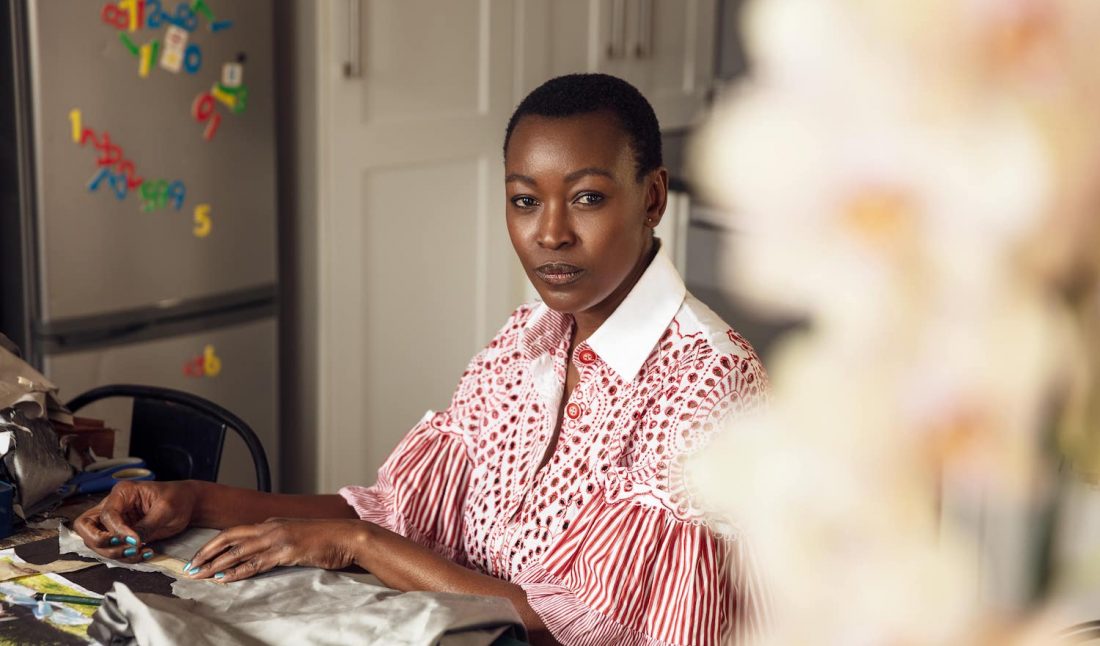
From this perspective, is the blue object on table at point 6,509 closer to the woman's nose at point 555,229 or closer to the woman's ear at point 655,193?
the woman's nose at point 555,229

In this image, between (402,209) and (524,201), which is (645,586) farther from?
(402,209)

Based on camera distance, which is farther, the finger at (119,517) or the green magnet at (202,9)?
the green magnet at (202,9)

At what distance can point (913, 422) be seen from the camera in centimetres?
19

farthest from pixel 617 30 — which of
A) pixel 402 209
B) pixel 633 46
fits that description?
pixel 402 209

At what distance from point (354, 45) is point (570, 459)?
166 cm

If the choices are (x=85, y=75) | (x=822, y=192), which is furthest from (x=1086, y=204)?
(x=85, y=75)

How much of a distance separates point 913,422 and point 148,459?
1.87m

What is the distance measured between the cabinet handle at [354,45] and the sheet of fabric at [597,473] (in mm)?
1364

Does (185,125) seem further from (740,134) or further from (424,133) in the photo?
(740,134)

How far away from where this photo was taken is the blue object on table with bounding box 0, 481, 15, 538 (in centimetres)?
143

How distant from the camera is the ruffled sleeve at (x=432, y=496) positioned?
1.67 metres

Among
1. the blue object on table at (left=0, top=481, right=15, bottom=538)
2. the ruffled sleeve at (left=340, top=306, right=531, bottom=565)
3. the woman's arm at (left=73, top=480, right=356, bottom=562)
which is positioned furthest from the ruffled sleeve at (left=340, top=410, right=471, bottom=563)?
the blue object on table at (left=0, top=481, right=15, bottom=538)

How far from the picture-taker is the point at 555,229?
1.46 m

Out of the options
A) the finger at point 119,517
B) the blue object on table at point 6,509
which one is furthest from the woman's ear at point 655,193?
the blue object on table at point 6,509
